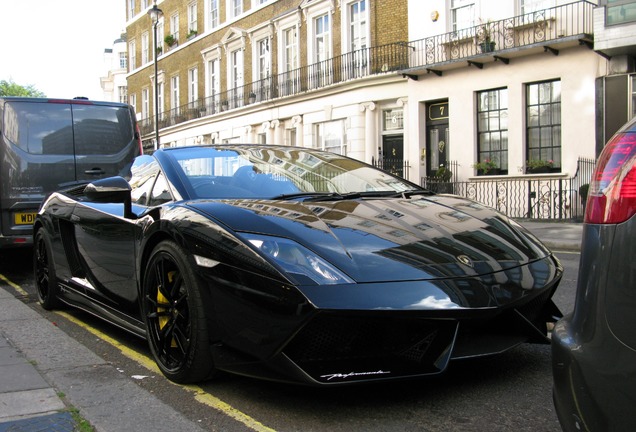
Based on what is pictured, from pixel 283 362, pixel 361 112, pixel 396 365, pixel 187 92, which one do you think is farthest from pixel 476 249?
pixel 187 92

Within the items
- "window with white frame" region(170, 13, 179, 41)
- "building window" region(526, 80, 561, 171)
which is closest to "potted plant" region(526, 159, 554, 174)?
"building window" region(526, 80, 561, 171)

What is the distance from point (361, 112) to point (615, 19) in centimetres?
960

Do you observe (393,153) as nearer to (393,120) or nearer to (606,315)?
(393,120)

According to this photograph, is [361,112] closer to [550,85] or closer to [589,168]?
[550,85]

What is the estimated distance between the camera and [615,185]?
6.12 ft

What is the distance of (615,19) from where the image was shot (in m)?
14.8

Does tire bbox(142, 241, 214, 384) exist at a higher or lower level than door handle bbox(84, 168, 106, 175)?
lower

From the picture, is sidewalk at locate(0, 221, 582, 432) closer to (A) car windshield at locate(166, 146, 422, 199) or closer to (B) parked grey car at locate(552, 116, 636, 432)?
(A) car windshield at locate(166, 146, 422, 199)

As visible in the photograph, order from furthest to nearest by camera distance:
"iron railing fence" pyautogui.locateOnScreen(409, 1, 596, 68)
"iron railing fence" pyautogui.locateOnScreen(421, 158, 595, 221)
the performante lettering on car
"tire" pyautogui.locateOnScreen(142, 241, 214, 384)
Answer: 1. "iron railing fence" pyautogui.locateOnScreen(409, 1, 596, 68)
2. "iron railing fence" pyautogui.locateOnScreen(421, 158, 595, 221)
3. "tire" pyautogui.locateOnScreen(142, 241, 214, 384)
4. the performante lettering on car

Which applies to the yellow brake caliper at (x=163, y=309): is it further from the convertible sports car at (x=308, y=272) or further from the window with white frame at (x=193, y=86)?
the window with white frame at (x=193, y=86)

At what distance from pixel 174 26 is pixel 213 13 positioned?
5424 millimetres

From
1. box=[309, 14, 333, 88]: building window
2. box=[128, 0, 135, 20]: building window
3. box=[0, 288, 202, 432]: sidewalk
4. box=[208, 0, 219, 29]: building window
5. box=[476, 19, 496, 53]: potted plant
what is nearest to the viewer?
box=[0, 288, 202, 432]: sidewalk

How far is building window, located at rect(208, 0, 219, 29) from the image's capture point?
3326 cm

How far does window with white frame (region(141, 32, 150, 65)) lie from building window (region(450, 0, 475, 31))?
2818 centimetres
